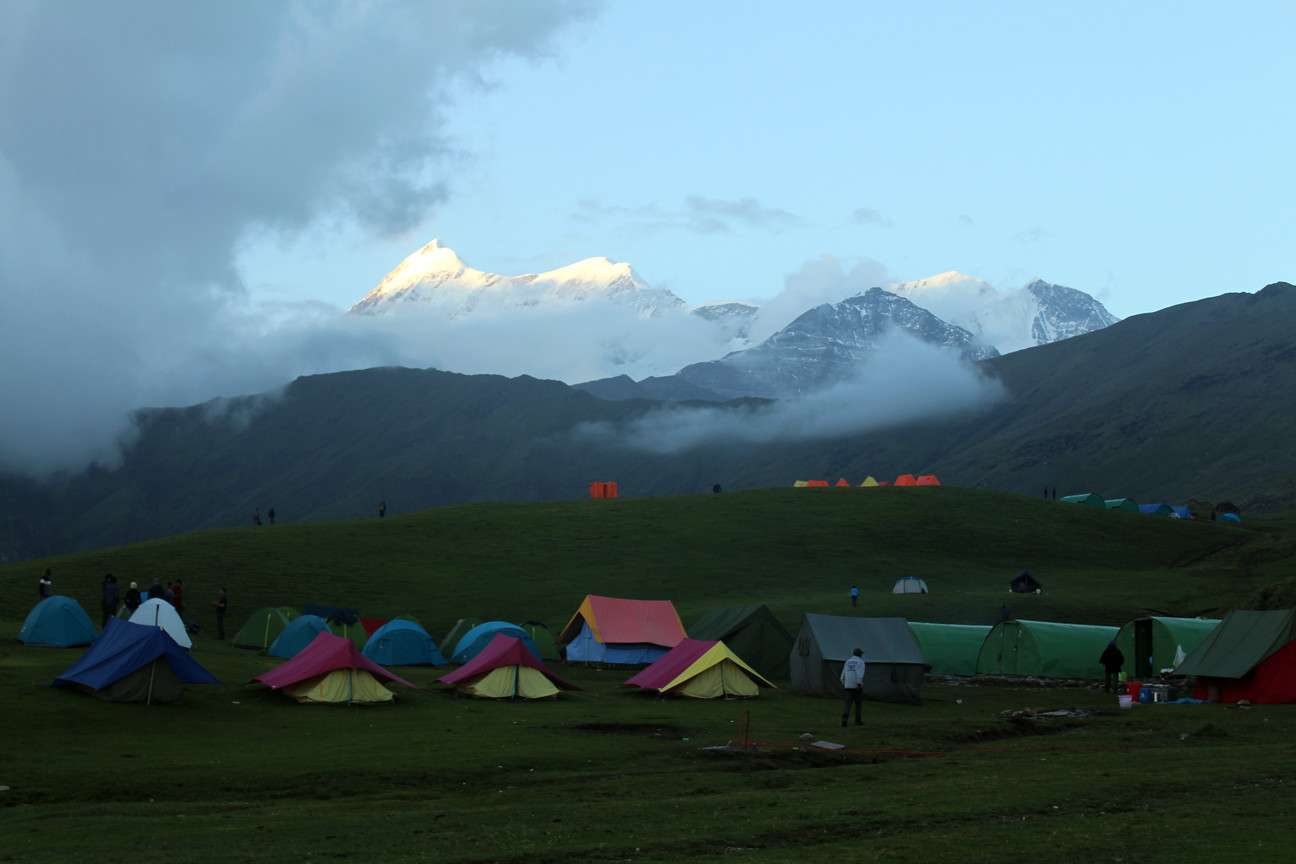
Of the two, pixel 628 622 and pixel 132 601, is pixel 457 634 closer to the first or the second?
pixel 628 622

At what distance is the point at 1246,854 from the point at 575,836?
26.1 ft

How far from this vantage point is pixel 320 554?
257 feet

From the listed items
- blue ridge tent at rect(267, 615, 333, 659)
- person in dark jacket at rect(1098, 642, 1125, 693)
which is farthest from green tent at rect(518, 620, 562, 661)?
person in dark jacket at rect(1098, 642, 1125, 693)

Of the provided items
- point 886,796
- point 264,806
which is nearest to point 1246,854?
point 886,796

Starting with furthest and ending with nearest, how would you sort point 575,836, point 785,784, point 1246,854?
point 785,784 < point 575,836 < point 1246,854

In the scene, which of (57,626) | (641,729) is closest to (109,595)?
(57,626)

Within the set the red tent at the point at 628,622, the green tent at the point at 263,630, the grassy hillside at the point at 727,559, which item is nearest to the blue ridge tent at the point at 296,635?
the green tent at the point at 263,630

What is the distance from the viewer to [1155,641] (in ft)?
145

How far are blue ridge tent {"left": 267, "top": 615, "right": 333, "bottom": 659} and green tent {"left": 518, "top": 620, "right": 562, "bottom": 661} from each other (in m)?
9.19

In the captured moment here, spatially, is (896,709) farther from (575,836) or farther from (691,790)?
(575,836)

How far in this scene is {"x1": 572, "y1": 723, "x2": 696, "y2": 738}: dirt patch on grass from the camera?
92.1ft

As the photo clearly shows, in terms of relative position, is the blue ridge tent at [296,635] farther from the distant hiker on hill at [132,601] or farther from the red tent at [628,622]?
the red tent at [628,622]

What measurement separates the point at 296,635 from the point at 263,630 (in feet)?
9.24

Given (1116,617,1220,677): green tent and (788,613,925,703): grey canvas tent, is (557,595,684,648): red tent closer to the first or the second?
(788,613,925,703): grey canvas tent
